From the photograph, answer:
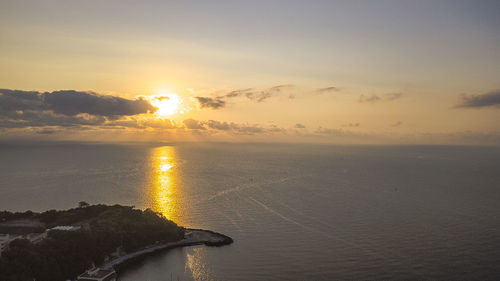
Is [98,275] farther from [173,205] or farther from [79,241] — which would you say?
[173,205]

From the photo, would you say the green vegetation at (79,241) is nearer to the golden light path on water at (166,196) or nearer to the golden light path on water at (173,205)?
the golden light path on water at (173,205)

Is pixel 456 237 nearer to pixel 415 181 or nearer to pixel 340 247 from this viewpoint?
pixel 340 247

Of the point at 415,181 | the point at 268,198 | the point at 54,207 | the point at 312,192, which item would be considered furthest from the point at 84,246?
the point at 415,181

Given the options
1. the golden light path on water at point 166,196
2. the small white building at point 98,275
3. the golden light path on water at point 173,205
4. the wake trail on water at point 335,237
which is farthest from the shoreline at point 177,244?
the wake trail on water at point 335,237

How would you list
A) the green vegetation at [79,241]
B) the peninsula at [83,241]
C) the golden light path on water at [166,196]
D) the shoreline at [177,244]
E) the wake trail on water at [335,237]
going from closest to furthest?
the green vegetation at [79,241]
the peninsula at [83,241]
the shoreline at [177,244]
the wake trail on water at [335,237]
the golden light path on water at [166,196]

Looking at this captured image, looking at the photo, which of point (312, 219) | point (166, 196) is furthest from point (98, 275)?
point (166, 196)

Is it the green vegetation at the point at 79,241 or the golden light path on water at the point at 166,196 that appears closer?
the green vegetation at the point at 79,241
